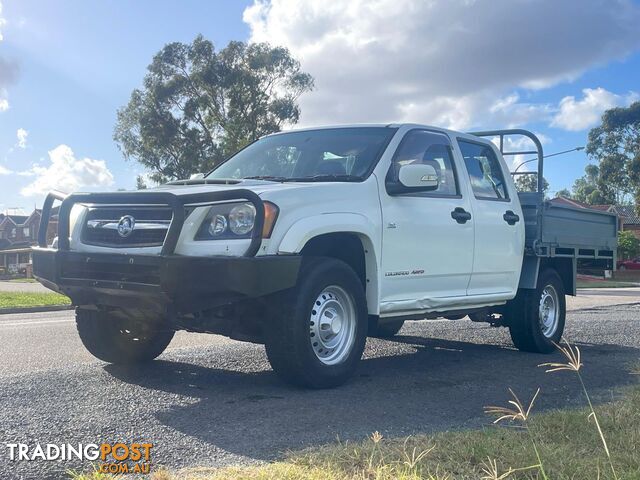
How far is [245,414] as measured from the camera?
4316 millimetres

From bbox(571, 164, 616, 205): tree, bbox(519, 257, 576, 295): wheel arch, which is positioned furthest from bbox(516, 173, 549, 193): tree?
bbox(571, 164, 616, 205): tree

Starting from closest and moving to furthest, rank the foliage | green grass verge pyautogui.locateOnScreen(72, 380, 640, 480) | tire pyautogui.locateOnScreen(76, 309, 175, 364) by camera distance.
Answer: green grass verge pyautogui.locateOnScreen(72, 380, 640, 480), tire pyautogui.locateOnScreen(76, 309, 175, 364), the foliage

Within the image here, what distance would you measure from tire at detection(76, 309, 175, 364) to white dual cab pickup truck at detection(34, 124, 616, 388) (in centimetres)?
1

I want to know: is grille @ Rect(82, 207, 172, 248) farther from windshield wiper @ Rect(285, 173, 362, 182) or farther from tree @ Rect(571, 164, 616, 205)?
tree @ Rect(571, 164, 616, 205)

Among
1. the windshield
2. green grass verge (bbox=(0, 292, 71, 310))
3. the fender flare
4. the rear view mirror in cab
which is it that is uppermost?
the windshield

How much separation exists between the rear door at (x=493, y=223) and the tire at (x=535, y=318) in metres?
0.29

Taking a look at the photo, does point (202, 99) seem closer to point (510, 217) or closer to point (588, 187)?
point (510, 217)

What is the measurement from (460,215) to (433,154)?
60cm

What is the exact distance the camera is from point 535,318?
7527 mm

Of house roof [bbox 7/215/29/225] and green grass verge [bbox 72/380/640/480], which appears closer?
green grass verge [bbox 72/380/640/480]

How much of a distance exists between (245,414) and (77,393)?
124 centimetres

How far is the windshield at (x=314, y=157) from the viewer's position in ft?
19.0

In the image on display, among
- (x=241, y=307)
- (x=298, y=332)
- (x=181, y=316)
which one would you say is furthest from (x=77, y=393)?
(x=298, y=332)

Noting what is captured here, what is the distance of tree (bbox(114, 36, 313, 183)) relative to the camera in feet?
125
